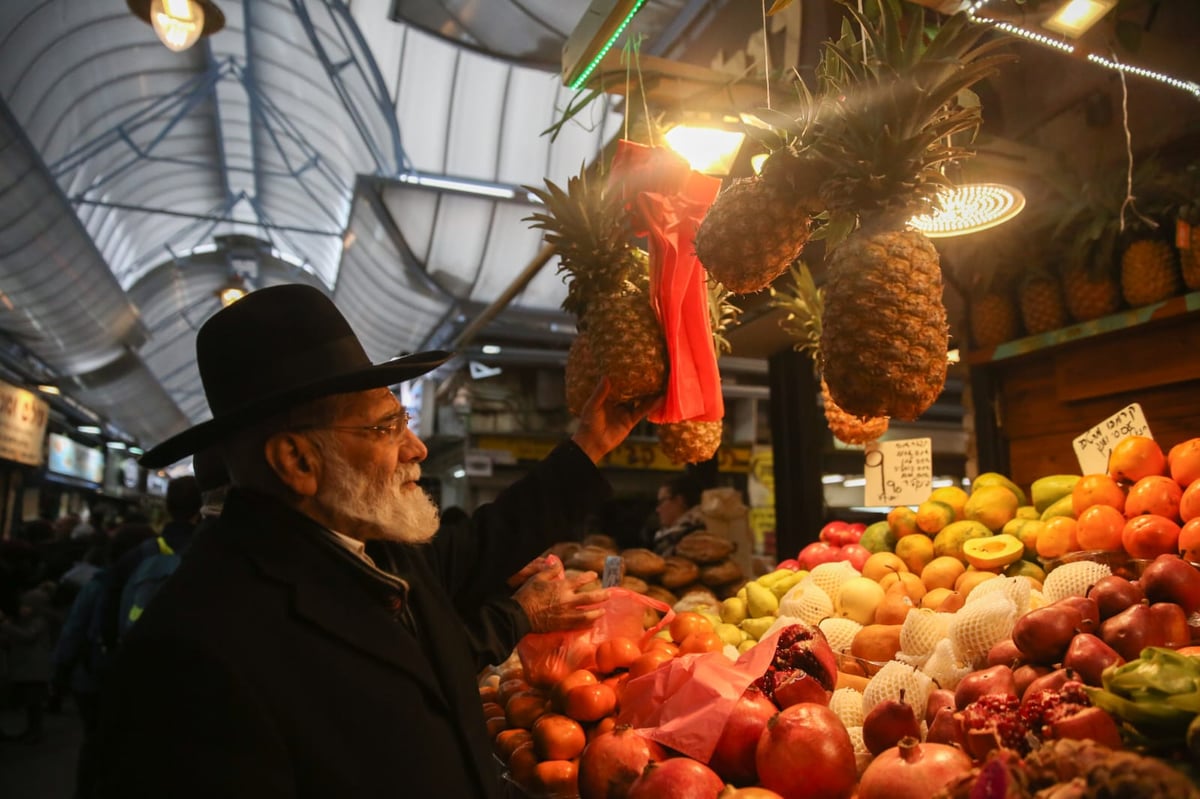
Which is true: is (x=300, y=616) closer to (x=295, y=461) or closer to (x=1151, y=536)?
(x=295, y=461)

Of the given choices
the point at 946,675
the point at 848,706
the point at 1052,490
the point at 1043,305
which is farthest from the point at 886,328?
the point at 1043,305

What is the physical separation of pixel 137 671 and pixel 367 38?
8.59 m

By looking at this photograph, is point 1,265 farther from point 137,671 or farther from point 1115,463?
point 1115,463

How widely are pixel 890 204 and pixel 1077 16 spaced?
60.5 inches

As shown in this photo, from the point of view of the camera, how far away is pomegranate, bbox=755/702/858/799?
177 centimetres

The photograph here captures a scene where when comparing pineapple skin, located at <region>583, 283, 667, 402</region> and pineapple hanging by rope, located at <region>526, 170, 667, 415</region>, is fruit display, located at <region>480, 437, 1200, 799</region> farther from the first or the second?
pineapple hanging by rope, located at <region>526, 170, 667, 415</region>

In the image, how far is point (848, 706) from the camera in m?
2.21

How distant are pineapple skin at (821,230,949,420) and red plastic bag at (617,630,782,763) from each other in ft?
2.72

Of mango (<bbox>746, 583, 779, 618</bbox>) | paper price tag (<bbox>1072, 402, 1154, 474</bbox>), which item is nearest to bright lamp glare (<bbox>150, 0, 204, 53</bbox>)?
mango (<bbox>746, 583, 779, 618</bbox>)

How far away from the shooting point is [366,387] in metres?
1.92

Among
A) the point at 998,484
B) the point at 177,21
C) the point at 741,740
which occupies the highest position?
the point at 177,21

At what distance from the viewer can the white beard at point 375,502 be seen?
1.93 m

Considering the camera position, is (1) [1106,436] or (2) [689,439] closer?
(2) [689,439]

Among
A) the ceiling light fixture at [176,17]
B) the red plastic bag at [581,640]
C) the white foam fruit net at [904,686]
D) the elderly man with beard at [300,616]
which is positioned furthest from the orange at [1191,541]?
the ceiling light fixture at [176,17]
